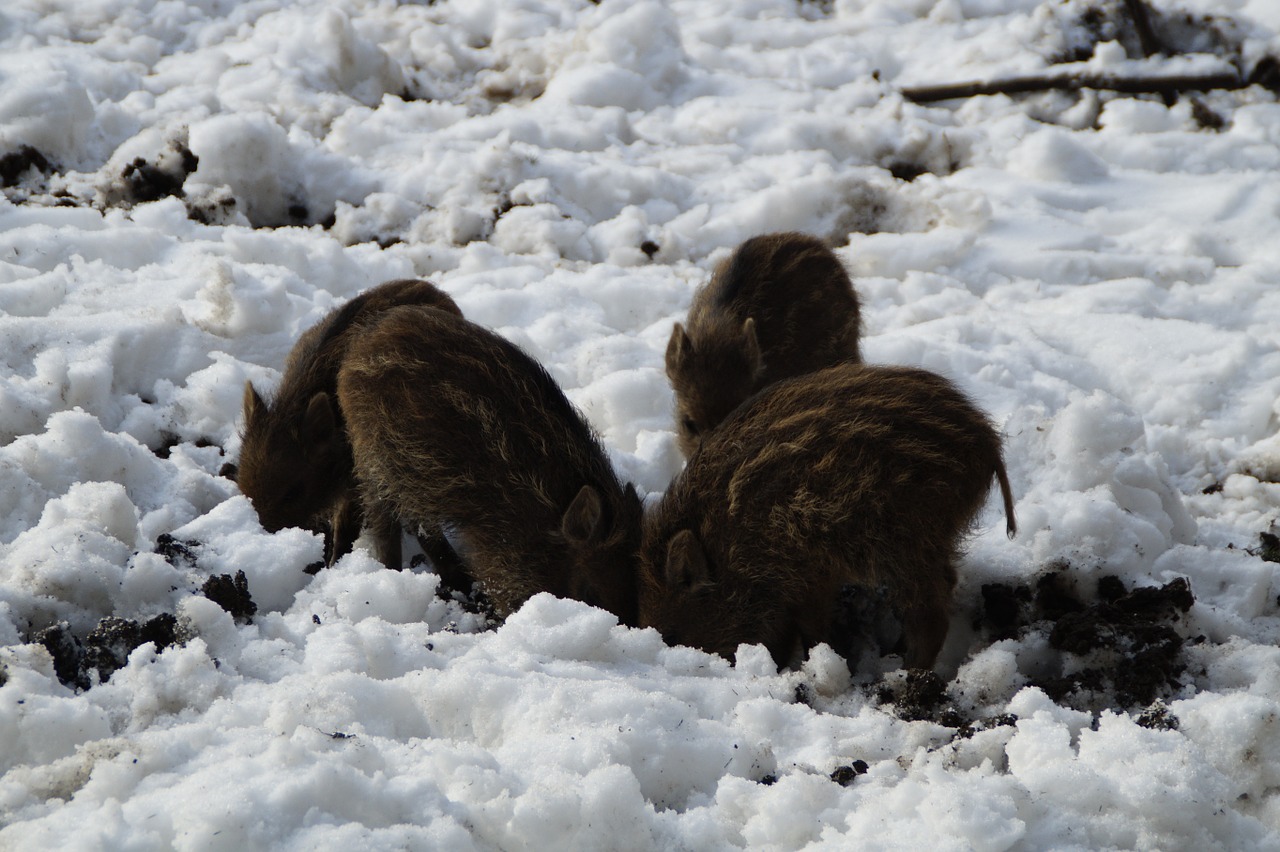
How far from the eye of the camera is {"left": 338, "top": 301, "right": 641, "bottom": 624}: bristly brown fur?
160 inches

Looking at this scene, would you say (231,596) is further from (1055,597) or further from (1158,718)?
(1055,597)

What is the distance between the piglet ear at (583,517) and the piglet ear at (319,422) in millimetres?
1128

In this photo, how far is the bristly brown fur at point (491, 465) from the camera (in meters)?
4.07

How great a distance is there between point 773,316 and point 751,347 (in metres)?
0.30

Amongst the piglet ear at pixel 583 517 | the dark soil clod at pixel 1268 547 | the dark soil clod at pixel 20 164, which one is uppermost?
the dark soil clod at pixel 20 164

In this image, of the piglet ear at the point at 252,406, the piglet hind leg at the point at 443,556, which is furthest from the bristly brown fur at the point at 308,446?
the piglet hind leg at the point at 443,556

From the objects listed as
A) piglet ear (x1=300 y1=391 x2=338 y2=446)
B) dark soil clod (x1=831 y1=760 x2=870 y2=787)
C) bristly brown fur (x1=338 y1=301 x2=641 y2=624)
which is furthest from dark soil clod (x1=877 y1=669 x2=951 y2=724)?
piglet ear (x1=300 y1=391 x2=338 y2=446)

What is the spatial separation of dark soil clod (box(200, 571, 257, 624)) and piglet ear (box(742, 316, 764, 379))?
275 cm

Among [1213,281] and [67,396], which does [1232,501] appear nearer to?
[1213,281]

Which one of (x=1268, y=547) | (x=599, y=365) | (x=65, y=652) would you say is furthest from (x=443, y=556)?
(x=1268, y=547)

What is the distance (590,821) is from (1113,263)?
5.02m

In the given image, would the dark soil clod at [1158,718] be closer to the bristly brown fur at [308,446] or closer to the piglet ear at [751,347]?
the piglet ear at [751,347]

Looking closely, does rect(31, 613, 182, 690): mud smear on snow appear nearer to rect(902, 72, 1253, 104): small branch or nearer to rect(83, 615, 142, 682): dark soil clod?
rect(83, 615, 142, 682): dark soil clod

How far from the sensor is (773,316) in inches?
215
